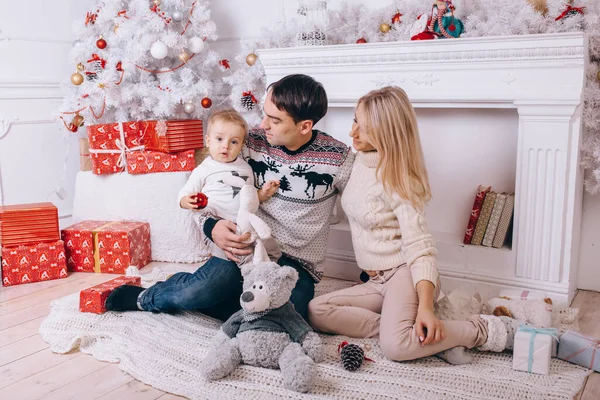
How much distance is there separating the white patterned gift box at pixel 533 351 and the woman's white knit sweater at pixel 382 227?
0.90ft

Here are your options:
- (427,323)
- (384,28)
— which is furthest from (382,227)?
(384,28)

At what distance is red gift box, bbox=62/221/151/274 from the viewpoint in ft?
8.60

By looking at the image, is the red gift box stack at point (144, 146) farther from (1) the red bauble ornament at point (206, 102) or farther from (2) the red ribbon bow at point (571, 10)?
(2) the red ribbon bow at point (571, 10)

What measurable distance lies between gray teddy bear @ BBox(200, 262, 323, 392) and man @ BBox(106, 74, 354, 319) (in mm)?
170

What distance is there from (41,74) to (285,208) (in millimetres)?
1848

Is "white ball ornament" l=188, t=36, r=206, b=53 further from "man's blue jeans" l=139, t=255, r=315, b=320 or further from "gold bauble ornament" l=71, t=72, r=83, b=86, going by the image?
"man's blue jeans" l=139, t=255, r=315, b=320

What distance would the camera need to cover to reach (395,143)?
6.12ft

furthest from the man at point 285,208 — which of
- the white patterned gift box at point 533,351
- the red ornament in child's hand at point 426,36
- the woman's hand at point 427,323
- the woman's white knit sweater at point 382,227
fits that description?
the white patterned gift box at point 533,351

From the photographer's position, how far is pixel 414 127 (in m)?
1.89

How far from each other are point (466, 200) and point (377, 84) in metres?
0.58

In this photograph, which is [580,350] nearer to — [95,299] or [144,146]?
[95,299]

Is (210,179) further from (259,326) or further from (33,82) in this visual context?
(33,82)

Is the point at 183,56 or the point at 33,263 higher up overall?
the point at 183,56

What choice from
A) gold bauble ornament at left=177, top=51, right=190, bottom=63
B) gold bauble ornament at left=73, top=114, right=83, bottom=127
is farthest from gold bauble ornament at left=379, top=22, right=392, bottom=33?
gold bauble ornament at left=73, top=114, right=83, bottom=127
